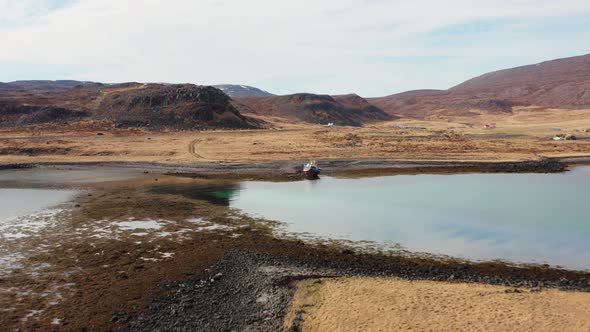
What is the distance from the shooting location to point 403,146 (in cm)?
7994

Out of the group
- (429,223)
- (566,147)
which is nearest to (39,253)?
(429,223)

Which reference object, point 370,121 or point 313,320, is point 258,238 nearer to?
point 313,320

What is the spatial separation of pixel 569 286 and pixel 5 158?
78962 millimetres

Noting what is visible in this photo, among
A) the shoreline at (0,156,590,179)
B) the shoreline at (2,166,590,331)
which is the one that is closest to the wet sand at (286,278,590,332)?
the shoreline at (2,166,590,331)

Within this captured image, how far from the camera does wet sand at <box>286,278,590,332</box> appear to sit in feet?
52.7

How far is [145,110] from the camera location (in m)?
110

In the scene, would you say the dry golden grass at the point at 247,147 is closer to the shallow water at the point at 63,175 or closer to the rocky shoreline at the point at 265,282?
the shallow water at the point at 63,175

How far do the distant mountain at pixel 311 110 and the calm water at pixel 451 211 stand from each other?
374 feet

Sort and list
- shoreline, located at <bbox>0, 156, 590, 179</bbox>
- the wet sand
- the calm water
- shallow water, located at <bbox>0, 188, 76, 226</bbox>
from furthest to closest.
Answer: shoreline, located at <bbox>0, 156, 590, 179</bbox>
shallow water, located at <bbox>0, 188, 76, 226</bbox>
the calm water
the wet sand

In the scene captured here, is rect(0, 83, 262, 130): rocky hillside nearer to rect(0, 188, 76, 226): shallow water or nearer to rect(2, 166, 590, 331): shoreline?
rect(0, 188, 76, 226): shallow water

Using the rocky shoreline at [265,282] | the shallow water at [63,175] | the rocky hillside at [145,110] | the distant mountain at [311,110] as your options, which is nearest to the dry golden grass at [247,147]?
the shallow water at [63,175]

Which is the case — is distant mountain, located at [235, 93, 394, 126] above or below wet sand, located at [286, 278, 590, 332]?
above

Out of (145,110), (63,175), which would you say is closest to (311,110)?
(145,110)

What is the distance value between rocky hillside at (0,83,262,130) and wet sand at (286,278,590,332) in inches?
3402
